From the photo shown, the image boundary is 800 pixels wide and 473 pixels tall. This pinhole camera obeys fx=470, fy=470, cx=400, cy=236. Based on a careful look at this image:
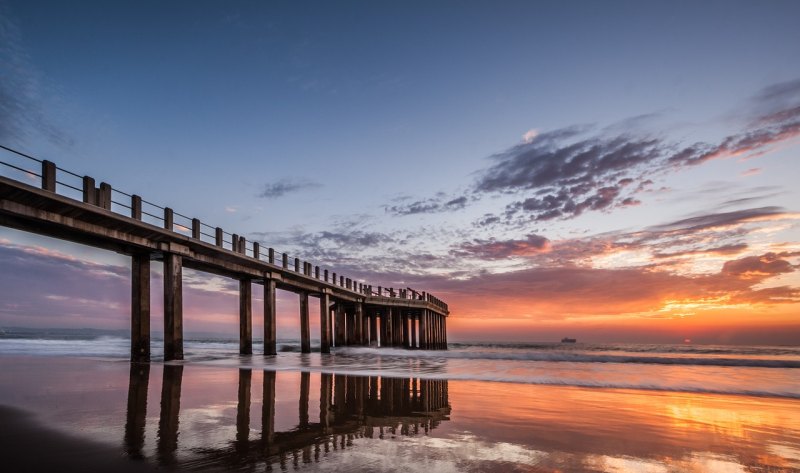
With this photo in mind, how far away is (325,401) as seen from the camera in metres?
7.76

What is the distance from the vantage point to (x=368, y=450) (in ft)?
14.4

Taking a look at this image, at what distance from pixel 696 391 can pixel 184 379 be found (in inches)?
487

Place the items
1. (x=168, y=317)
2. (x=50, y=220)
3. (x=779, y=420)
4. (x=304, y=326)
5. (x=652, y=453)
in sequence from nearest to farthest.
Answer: (x=652, y=453) → (x=779, y=420) → (x=50, y=220) → (x=168, y=317) → (x=304, y=326)

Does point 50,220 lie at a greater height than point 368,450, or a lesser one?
greater

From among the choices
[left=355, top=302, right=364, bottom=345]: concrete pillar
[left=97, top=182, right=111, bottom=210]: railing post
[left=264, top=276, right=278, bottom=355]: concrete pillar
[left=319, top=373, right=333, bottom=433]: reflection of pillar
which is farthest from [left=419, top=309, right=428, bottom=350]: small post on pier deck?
[left=319, top=373, right=333, bottom=433]: reflection of pillar

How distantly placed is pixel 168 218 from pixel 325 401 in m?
13.1

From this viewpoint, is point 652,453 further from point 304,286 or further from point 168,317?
point 304,286

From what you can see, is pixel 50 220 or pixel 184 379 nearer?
pixel 184 379

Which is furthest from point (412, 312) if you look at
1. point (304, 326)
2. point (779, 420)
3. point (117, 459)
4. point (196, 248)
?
point (117, 459)

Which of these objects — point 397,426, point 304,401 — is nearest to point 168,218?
A: point 304,401

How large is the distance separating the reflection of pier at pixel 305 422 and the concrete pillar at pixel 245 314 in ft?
45.3

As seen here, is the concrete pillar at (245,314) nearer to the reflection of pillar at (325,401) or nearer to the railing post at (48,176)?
the railing post at (48,176)

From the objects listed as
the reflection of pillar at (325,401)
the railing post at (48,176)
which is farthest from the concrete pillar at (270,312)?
the reflection of pillar at (325,401)

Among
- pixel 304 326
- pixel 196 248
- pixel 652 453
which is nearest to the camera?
pixel 652 453
